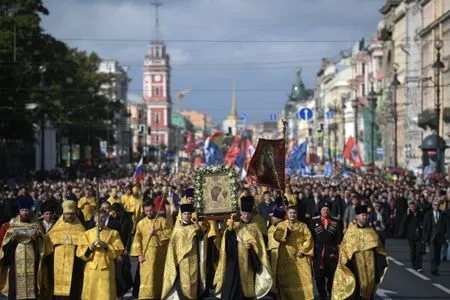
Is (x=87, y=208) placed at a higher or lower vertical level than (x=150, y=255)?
higher

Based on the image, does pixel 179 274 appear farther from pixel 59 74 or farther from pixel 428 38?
pixel 428 38

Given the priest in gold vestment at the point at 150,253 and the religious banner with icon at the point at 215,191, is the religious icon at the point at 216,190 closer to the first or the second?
the religious banner with icon at the point at 215,191

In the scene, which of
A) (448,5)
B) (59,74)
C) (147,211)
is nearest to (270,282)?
(147,211)

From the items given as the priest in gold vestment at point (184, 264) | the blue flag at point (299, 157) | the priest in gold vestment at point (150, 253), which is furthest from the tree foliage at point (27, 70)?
the priest in gold vestment at point (184, 264)

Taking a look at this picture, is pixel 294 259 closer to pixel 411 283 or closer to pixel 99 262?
pixel 99 262

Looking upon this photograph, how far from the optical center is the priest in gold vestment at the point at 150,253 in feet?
61.4

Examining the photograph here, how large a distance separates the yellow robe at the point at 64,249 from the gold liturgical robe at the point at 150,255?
139 cm

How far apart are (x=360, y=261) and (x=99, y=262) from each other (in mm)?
3247

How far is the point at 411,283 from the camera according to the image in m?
23.8

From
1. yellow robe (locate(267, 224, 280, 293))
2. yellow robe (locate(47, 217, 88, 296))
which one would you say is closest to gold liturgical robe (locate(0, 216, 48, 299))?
yellow robe (locate(47, 217, 88, 296))

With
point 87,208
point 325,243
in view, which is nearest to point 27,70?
point 87,208

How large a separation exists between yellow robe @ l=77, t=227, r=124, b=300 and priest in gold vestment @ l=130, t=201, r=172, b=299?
4.29 feet

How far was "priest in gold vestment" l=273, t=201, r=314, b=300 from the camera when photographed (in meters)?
18.1

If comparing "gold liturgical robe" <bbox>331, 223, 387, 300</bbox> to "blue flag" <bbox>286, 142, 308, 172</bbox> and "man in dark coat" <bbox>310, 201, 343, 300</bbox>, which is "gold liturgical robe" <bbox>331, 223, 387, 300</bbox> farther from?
"blue flag" <bbox>286, 142, 308, 172</bbox>
